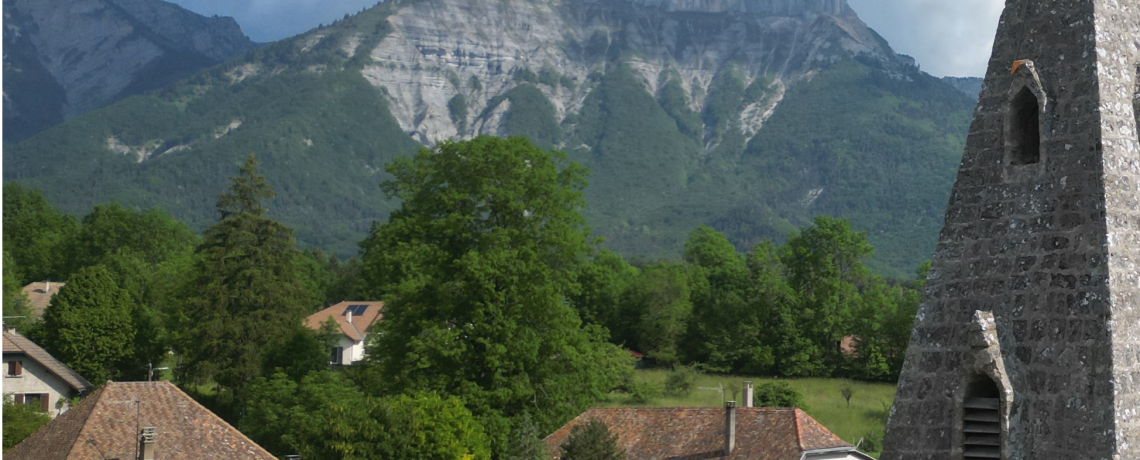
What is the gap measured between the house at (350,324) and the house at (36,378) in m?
21.1

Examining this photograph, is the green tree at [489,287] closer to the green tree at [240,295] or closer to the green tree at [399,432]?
the green tree at [399,432]

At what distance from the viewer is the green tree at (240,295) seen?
53.9 metres

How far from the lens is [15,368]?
2072 inches

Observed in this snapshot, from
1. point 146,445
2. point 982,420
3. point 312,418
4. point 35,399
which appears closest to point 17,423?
point 312,418

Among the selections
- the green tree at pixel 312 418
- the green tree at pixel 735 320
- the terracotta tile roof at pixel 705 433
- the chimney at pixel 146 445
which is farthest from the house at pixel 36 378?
the green tree at pixel 735 320

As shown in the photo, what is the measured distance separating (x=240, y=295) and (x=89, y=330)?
11108 millimetres

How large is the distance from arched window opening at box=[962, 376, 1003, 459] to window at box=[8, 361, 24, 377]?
51.8 meters

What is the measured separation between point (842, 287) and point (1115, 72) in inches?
2541

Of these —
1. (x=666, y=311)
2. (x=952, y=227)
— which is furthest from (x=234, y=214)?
(x=952, y=227)

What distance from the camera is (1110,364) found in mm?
8086

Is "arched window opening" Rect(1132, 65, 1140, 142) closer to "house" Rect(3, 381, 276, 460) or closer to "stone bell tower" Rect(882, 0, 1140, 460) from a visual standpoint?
"stone bell tower" Rect(882, 0, 1140, 460)

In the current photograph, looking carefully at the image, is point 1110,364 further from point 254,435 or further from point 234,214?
point 234,214

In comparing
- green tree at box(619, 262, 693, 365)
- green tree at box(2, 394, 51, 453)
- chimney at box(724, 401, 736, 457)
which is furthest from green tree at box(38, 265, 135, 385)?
chimney at box(724, 401, 736, 457)

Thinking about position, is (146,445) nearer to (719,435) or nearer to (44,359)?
(719,435)
